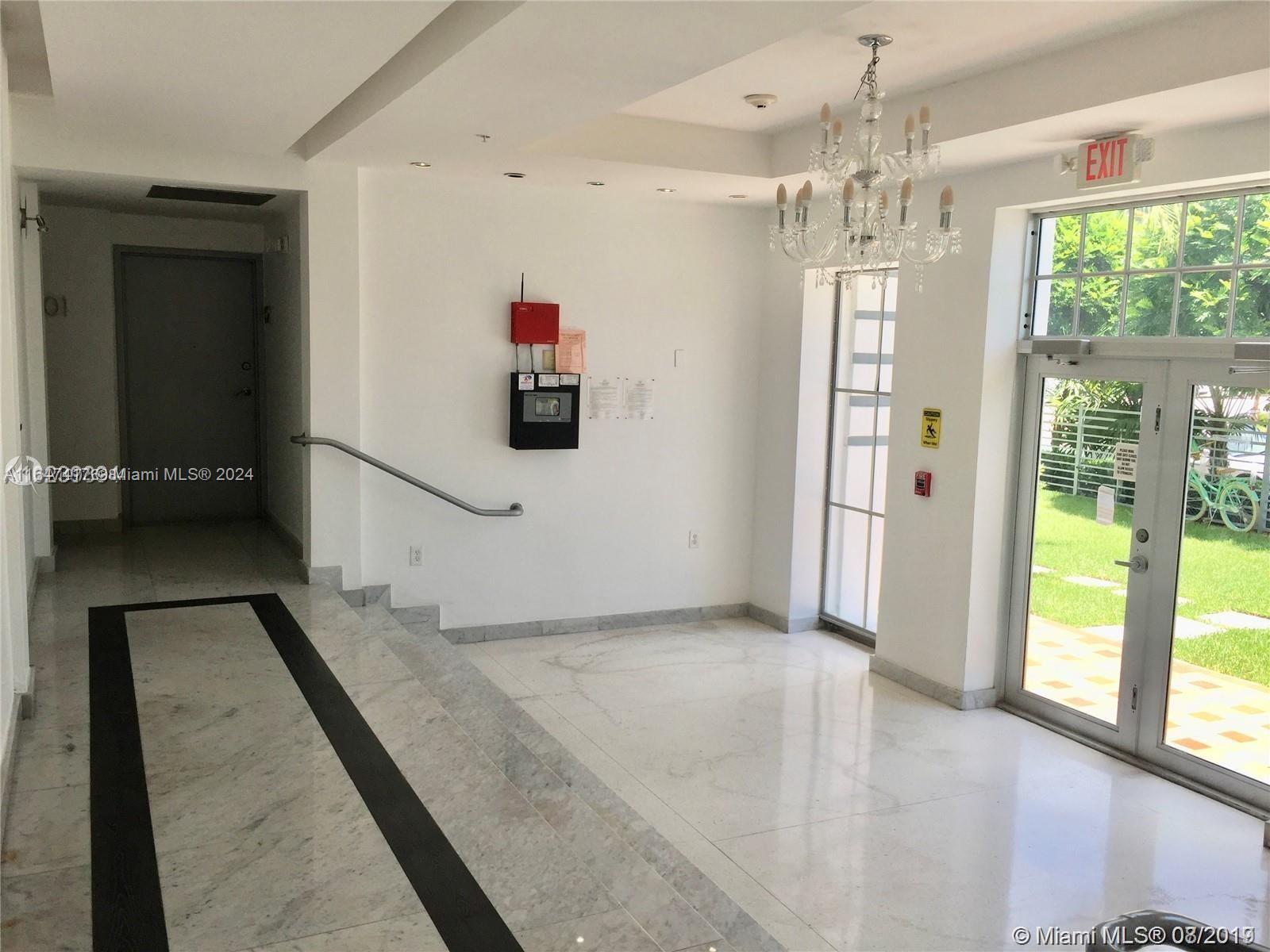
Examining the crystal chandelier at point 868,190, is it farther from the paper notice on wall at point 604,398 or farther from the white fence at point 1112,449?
the paper notice on wall at point 604,398

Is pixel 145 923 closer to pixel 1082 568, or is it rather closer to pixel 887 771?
pixel 887 771

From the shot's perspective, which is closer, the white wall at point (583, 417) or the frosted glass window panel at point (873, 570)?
the white wall at point (583, 417)

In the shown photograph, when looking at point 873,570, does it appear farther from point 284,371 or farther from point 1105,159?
point 284,371

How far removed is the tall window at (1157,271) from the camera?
181 inches

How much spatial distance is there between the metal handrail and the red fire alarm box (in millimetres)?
1065

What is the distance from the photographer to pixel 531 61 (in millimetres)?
3490

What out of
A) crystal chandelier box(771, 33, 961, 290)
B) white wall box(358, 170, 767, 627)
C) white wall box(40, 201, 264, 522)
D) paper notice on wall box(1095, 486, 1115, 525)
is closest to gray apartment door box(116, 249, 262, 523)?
white wall box(40, 201, 264, 522)

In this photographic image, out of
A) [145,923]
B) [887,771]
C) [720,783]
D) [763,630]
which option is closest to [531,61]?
[145,923]

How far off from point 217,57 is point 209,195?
3157 millimetres

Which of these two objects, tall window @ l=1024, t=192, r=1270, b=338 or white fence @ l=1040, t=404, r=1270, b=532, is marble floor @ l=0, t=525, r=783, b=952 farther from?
tall window @ l=1024, t=192, r=1270, b=338

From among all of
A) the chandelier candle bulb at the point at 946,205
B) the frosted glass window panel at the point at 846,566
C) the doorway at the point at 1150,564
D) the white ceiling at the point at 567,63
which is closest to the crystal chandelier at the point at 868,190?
the chandelier candle bulb at the point at 946,205

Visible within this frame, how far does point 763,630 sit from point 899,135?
354 cm

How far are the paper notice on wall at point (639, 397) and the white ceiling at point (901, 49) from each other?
201 cm
